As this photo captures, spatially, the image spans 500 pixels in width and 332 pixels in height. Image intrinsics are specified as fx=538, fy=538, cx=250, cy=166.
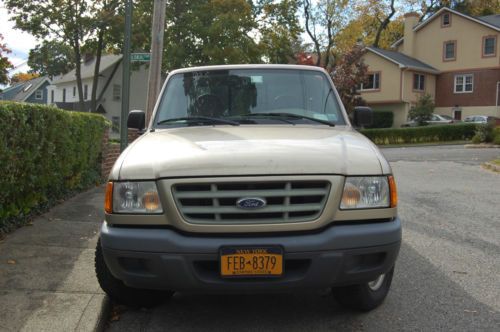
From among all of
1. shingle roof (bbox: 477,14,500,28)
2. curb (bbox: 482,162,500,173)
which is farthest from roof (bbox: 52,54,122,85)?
curb (bbox: 482,162,500,173)

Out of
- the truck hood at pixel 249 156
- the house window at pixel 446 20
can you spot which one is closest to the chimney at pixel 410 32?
the house window at pixel 446 20

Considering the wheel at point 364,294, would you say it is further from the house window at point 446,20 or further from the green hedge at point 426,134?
the house window at point 446,20

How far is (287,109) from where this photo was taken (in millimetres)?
4730

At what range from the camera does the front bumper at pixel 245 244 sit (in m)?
3.23

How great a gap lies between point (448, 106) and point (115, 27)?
26.0 meters

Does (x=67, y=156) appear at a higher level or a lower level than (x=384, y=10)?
lower

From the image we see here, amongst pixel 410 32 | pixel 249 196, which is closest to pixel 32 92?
pixel 410 32

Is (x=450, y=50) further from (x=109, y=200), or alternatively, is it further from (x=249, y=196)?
(x=109, y=200)

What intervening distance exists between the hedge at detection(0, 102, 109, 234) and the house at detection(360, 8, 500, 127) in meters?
34.0

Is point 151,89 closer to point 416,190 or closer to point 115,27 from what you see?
point 416,190

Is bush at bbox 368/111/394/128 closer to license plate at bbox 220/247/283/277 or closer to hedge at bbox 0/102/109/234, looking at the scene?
hedge at bbox 0/102/109/234

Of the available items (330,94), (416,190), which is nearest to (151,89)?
(416,190)

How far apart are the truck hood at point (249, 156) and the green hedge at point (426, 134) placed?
28020mm

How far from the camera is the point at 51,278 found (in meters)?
4.52
